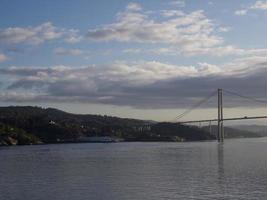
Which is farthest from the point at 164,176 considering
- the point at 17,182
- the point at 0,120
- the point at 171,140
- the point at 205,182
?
the point at 0,120

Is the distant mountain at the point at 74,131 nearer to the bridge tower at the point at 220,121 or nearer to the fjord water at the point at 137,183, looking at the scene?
the bridge tower at the point at 220,121

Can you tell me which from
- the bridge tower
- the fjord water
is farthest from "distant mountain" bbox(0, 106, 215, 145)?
the fjord water

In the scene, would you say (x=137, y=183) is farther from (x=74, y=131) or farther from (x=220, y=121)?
(x=74, y=131)

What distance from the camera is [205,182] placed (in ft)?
102

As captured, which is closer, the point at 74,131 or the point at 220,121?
the point at 220,121

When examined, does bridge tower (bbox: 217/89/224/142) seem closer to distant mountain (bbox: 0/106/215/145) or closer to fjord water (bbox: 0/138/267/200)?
distant mountain (bbox: 0/106/215/145)

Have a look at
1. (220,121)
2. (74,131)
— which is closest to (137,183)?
(220,121)

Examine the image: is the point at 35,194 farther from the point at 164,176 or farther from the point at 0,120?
the point at 0,120

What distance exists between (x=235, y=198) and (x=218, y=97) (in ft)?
321

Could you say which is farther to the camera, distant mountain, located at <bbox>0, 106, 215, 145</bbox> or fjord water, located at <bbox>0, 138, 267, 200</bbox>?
distant mountain, located at <bbox>0, 106, 215, 145</bbox>

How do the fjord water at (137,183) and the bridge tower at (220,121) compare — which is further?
the bridge tower at (220,121)

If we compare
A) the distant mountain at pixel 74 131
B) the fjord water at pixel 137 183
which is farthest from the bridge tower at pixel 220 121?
the fjord water at pixel 137 183

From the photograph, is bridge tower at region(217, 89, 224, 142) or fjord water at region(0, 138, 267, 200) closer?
fjord water at region(0, 138, 267, 200)

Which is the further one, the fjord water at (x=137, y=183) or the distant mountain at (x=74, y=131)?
the distant mountain at (x=74, y=131)
